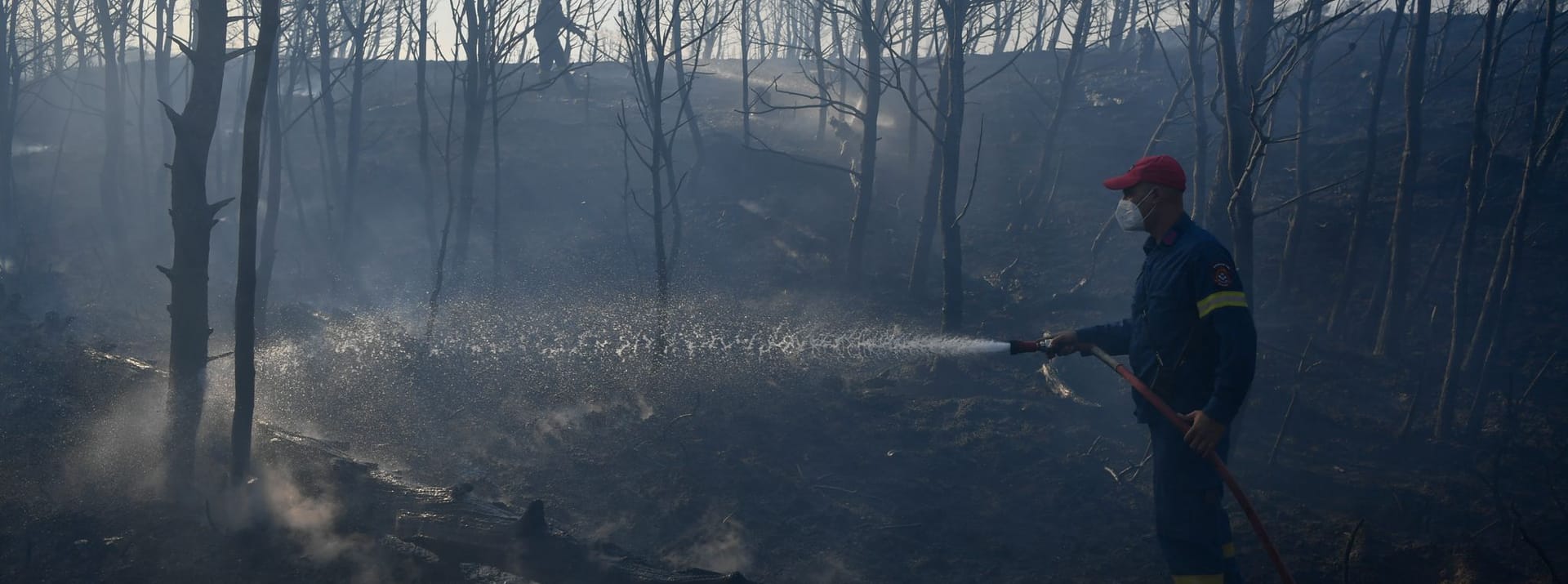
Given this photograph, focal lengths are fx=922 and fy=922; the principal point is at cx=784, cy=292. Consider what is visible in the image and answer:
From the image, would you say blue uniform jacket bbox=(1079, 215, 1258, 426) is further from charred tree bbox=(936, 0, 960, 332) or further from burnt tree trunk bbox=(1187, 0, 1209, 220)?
charred tree bbox=(936, 0, 960, 332)

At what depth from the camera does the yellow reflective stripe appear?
3.92 m

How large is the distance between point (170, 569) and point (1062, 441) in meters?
7.25

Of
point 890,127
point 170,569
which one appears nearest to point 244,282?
point 170,569

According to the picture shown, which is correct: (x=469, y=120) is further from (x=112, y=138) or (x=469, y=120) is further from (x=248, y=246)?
(x=112, y=138)

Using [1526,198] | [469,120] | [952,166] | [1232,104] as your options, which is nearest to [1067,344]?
[1232,104]

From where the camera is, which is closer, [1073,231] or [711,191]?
[1073,231]

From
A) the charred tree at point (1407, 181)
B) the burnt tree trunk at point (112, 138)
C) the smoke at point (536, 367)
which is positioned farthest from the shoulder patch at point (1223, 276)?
the burnt tree trunk at point (112, 138)

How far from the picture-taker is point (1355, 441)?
31.0 feet

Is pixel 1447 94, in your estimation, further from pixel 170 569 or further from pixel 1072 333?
pixel 170 569

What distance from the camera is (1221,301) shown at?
12.9 ft

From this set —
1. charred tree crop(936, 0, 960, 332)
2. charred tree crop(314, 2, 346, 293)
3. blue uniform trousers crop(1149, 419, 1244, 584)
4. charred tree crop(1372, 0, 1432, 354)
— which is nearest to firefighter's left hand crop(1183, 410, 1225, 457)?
blue uniform trousers crop(1149, 419, 1244, 584)

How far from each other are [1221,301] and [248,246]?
6105mm

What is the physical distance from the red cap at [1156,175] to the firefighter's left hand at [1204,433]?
1.10m

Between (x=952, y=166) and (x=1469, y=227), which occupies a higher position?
(x=952, y=166)
